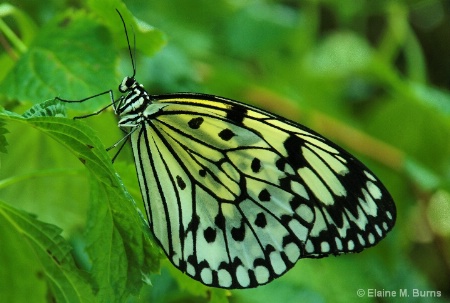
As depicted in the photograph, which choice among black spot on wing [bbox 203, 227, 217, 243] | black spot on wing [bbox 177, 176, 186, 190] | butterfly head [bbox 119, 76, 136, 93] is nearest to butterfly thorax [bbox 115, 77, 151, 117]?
butterfly head [bbox 119, 76, 136, 93]

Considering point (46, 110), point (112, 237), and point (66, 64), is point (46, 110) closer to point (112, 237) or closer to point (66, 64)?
point (112, 237)

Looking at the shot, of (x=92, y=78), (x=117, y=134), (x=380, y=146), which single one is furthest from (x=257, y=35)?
(x=92, y=78)

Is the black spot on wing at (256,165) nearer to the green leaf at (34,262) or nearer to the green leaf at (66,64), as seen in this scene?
the green leaf at (66,64)

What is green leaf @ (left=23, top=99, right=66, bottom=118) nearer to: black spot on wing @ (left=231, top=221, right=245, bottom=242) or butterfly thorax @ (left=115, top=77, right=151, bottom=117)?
butterfly thorax @ (left=115, top=77, right=151, bottom=117)

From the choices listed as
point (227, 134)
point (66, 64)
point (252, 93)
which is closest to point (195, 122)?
point (227, 134)

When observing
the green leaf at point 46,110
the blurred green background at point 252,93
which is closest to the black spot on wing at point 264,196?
the blurred green background at point 252,93

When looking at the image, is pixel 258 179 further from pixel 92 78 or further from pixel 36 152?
pixel 36 152

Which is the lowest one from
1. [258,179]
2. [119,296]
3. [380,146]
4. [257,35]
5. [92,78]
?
[119,296]
